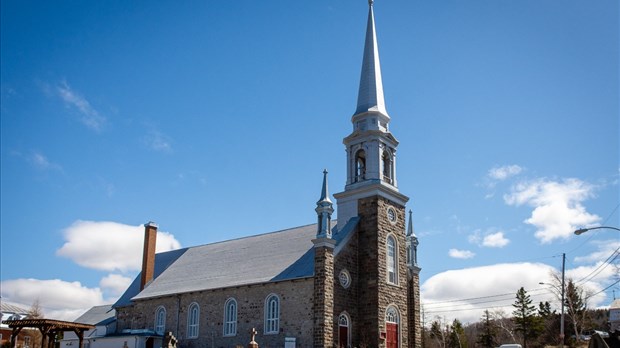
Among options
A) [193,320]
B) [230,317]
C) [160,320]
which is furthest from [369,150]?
[160,320]

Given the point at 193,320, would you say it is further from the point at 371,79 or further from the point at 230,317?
the point at 371,79

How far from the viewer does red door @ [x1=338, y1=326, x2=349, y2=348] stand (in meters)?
36.4

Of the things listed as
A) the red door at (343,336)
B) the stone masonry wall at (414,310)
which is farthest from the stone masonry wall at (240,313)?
the stone masonry wall at (414,310)

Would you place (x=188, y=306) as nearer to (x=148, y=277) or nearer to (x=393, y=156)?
(x=148, y=277)

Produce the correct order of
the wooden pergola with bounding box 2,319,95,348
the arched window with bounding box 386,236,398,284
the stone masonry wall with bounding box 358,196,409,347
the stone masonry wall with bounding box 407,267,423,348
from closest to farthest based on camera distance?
the wooden pergola with bounding box 2,319,95,348 → the stone masonry wall with bounding box 358,196,409,347 → the arched window with bounding box 386,236,398,284 → the stone masonry wall with bounding box 407,267,423,348

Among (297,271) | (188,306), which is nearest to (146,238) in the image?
(188,306)

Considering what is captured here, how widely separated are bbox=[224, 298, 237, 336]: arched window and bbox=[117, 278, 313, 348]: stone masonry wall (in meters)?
0.29

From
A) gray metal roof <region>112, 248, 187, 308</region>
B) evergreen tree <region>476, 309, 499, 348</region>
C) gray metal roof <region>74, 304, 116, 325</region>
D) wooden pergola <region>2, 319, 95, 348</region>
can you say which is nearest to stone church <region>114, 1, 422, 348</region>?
gray metal roof <region>112, 248, 187, 308</region>

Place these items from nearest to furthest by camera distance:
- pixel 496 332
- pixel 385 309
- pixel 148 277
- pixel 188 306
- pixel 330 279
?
pixel 330 279, pixel 385 309, pixel 188 306, pixel 148 277, pixel 496 332

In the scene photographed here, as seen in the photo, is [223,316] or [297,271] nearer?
[297,271]

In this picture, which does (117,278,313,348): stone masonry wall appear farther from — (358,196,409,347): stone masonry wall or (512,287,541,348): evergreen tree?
(512,287,541,348): evergreen tree

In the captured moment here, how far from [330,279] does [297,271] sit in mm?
2673

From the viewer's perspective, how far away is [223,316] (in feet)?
134

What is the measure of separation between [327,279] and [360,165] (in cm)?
991
